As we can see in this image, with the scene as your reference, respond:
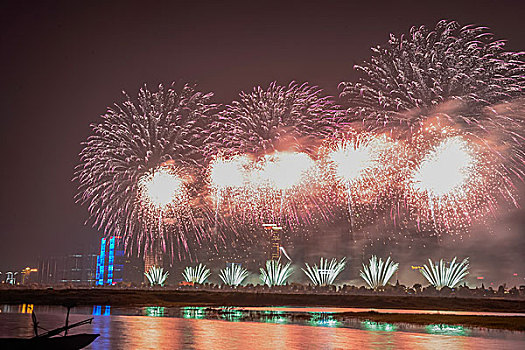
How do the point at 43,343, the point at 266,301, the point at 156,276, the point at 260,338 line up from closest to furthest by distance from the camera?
1. the point at 43,343
2. the point at 260,338
3. the point at 266,301
4. the point at 156,276

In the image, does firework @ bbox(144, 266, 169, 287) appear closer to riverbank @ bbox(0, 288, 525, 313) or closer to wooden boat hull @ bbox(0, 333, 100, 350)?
riverbank @ bbox(0, 288, 525, 313)

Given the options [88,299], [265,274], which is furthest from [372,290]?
[88,299]

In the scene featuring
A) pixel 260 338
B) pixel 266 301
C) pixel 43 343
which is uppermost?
pixel 43 343

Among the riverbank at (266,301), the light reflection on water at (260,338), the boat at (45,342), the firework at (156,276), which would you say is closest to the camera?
the boat at (45,342)

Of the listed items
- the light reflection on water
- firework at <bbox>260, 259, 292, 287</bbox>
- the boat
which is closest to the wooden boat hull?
the boat

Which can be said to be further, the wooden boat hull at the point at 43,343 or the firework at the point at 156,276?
the firework at the point at 156,276

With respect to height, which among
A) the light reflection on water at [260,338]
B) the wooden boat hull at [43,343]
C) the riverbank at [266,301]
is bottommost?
the riverbank at [266,301]

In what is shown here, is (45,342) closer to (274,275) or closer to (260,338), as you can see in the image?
(260,338)

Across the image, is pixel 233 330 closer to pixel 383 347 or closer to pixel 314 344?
pixel 314 344

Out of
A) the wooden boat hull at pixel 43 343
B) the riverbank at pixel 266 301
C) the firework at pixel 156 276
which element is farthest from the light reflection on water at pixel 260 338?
the firework at pixel 156 276

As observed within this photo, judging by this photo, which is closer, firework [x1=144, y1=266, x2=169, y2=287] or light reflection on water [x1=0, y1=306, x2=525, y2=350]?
light reflection on water [x1=0, y1=306, x2=525, y2=350]

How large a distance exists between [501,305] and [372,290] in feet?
112

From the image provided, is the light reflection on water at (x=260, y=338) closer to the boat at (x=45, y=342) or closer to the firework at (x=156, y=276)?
the boat at (x=45, y=342)

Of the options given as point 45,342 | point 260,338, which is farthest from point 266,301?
point 45,342
